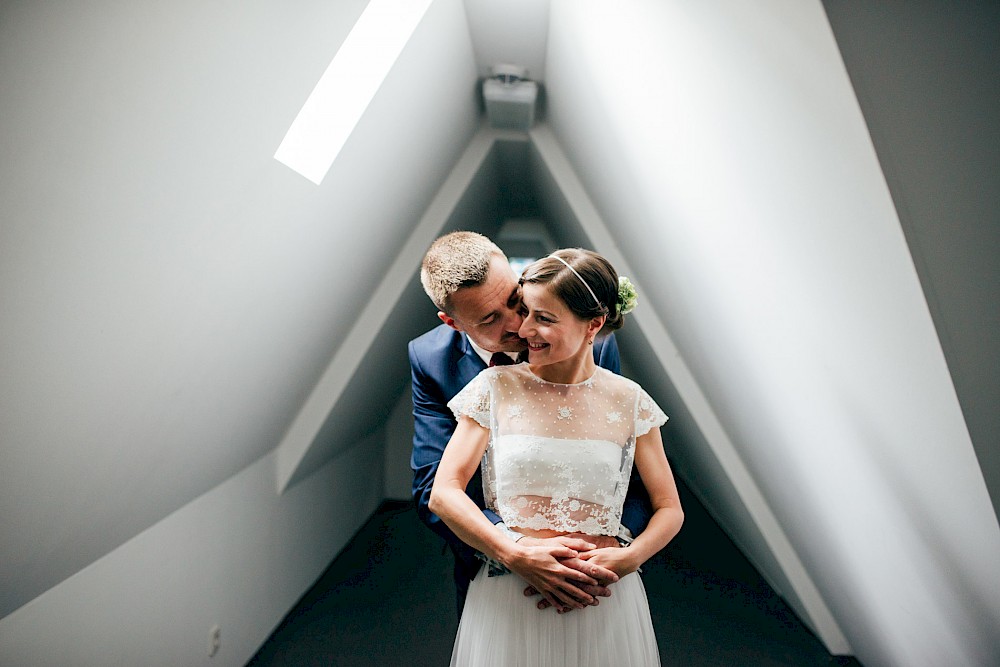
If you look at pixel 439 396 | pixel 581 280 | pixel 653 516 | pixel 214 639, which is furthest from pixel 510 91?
pixel 214 639

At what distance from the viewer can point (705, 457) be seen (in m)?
2.95

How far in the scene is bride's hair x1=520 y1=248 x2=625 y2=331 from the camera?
131cm

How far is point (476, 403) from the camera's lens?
1404mm

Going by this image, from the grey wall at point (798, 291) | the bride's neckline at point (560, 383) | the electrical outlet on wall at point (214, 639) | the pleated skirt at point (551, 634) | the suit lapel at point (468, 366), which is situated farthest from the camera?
the electrical outlet on wall at point (214, 639)

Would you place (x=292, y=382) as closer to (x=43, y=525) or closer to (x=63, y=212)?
(x=43, y=525)

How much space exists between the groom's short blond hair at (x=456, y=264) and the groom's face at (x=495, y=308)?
2 centimetres

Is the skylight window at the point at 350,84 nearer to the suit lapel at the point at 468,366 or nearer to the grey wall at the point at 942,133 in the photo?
the suit lapel at the point at 468,366

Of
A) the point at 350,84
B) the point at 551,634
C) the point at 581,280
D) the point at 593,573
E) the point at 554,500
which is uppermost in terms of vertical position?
the point at 350,84

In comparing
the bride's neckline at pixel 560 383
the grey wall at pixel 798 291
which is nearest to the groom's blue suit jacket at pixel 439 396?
the bride's neckline at pixel 560 383

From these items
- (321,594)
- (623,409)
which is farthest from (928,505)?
(321,594)

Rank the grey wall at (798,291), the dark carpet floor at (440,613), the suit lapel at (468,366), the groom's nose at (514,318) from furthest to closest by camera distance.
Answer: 1. the dark carpet floor at (440,613)
2. the suit lapel at (468,366)
3. the groom's nose at (514,318)
4. the grey wall at (798,291)

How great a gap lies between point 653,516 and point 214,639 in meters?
2.01

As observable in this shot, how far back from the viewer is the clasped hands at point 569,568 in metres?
1.23

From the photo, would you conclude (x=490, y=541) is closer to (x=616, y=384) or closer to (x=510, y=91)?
(x=616, y=384)
